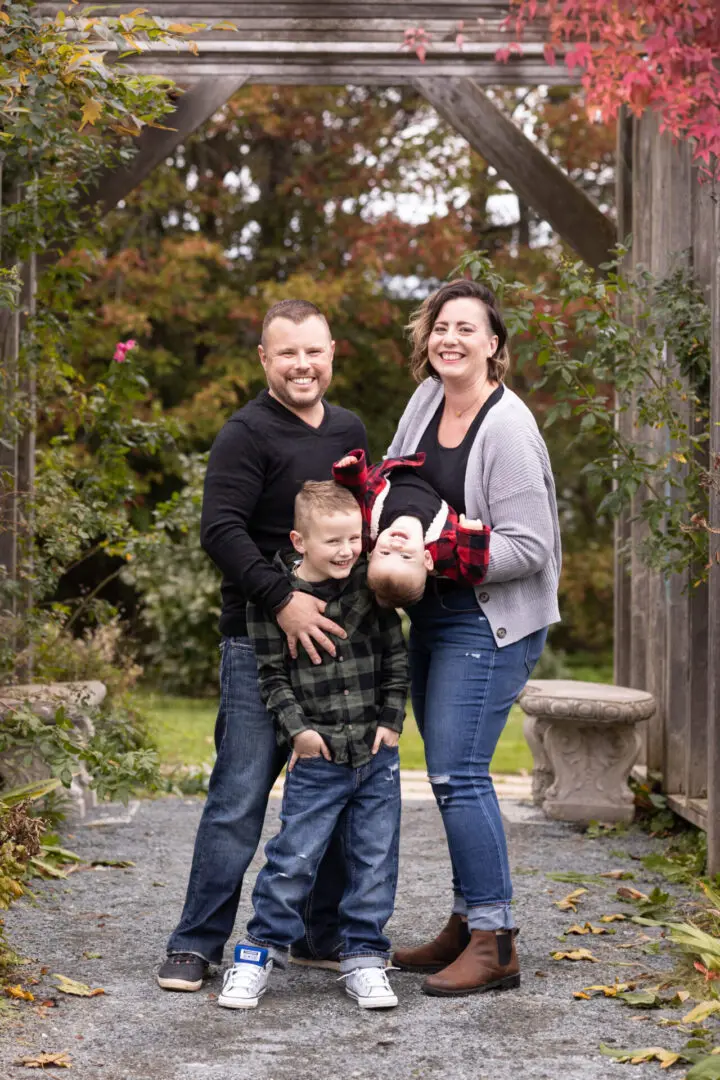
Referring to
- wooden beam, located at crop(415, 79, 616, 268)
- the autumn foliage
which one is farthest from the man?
wooden beam, located at crop(415, 79, 616, 268)

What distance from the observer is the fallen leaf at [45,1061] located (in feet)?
10.1

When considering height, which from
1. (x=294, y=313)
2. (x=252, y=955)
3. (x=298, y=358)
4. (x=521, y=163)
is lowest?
(x=252, y=955)

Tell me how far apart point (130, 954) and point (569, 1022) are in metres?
1.30

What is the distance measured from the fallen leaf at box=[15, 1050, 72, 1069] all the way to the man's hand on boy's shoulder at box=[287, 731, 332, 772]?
87cm

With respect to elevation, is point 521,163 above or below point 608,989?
above

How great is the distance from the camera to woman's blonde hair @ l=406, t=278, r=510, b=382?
3.65 m

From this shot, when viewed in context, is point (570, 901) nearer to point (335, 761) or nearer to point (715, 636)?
point (715, 636)

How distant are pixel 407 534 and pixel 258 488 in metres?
0.40

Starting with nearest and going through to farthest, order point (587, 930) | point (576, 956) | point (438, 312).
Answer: point (438, 312), point (576, 956), point (587, 930)

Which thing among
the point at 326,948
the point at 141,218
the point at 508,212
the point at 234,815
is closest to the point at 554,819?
the point at 326,948

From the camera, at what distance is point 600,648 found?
1448cm

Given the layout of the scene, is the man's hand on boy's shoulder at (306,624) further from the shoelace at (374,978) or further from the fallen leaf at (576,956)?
the fallen leaf at (576,956)

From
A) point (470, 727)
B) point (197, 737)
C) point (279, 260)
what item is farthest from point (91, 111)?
point (279, 260)

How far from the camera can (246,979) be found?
3.49 meters
